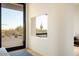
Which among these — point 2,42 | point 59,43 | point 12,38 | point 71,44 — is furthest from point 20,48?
point 71,44

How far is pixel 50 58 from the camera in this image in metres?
1.03

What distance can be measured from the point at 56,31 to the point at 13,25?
Answer: 79 centimetres

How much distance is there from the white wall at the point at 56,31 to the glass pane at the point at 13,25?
20cm

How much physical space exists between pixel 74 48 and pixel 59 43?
306 millimetres

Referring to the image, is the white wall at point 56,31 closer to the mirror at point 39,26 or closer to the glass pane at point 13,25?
the mirror at point 39,26

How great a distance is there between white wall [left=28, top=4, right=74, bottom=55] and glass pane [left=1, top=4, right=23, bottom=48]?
0.66 feet

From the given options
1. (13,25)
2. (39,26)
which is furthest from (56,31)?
(13,25)

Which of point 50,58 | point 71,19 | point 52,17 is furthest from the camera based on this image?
point 52,17

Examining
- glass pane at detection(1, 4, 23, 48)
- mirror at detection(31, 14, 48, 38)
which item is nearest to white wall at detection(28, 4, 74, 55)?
mirror at detection(31, 14, 48, 38)

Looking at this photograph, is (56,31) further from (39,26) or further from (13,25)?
(13,25)

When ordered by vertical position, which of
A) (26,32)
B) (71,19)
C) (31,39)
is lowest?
(31,39)

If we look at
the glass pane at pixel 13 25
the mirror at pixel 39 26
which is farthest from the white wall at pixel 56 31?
the glass pane at pixel 13 25

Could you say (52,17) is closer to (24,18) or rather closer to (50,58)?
(24,18)

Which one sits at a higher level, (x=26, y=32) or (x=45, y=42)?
(x=26, y=32)
